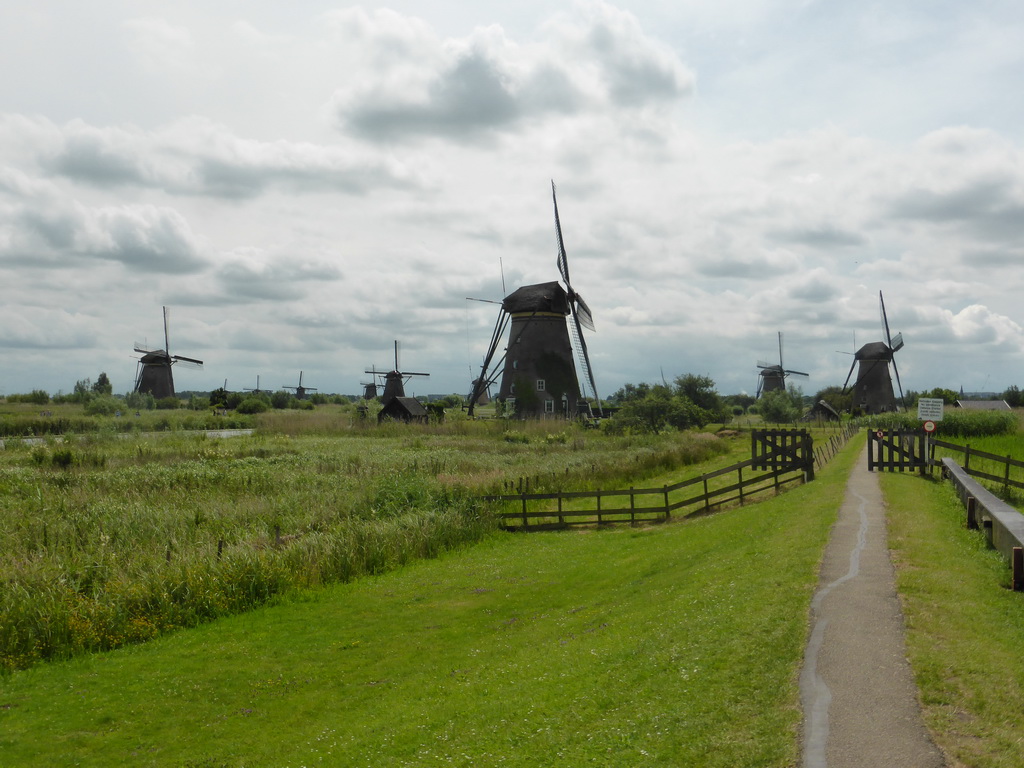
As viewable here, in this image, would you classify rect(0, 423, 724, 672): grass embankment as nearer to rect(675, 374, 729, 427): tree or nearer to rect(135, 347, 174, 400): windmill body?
rect(675, 374, 729, 427): tree

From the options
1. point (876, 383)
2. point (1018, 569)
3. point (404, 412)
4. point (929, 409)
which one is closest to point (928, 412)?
point (929, 409)

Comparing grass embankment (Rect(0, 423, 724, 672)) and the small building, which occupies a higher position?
the small building

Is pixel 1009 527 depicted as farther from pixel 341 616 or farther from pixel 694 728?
pixel 341 616

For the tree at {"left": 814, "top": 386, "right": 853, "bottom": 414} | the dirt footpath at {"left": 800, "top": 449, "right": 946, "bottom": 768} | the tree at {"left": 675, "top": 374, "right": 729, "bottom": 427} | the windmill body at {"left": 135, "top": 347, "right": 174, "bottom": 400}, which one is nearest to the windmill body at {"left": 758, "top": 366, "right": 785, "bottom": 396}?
the tree at {"left": 814, "top": 386, "right": 853, "bottom": 414}

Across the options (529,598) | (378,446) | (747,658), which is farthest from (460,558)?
(378,446)

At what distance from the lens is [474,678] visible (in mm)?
11602

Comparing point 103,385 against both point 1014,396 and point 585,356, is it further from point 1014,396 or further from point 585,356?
point 1014,396

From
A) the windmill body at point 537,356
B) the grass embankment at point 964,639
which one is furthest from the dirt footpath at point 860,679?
the windmill body at point 537,356

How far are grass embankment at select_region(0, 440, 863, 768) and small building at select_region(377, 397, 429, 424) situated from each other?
51317mm

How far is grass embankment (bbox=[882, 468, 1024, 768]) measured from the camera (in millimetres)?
7160

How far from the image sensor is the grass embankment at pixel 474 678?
8.24m

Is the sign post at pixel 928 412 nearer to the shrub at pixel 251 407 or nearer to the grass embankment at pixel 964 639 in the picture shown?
the grass embankment at pixel 964 639

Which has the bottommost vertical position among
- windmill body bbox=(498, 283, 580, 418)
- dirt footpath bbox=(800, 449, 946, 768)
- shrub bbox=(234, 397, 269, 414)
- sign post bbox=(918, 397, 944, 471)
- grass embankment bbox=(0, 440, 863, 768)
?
grass embankment bbox=(0, 440, 863, 768)

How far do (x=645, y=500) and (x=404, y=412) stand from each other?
44.1m
